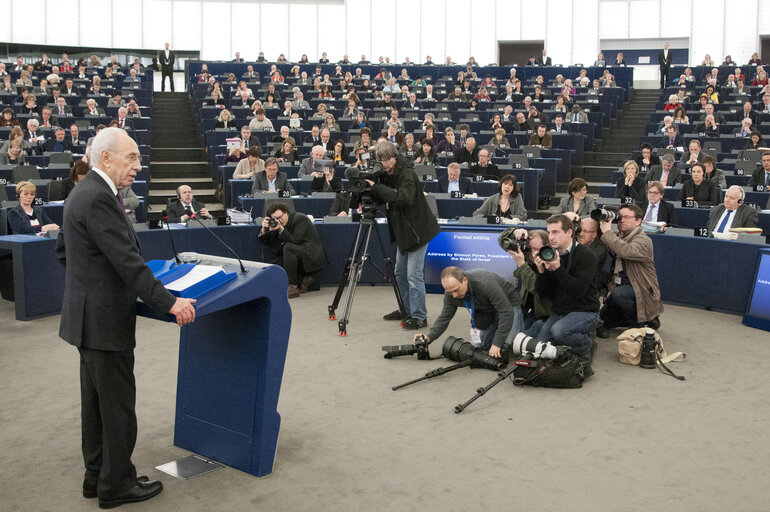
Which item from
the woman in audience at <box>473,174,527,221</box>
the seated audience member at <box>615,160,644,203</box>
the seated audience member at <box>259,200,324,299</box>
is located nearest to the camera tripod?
the seated audience member at <box>259,200,324,299</box>

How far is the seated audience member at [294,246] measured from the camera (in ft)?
26.3

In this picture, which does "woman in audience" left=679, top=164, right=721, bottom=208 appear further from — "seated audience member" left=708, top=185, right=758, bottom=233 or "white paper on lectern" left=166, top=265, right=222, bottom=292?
"white paper on lectern" left=166, top=265, right=222, bottom=292

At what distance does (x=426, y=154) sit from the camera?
12.7 m

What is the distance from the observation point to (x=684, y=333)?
21.9ft

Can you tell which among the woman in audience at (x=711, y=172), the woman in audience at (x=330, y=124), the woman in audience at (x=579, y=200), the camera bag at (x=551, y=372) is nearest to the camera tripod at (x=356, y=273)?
the camera bag at (x=551, y=372)

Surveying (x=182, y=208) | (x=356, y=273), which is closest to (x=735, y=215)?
(x=356, y=273)

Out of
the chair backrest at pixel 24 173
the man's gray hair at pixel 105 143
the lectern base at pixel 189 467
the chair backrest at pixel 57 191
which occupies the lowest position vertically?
the lectern base at pixel 189 467

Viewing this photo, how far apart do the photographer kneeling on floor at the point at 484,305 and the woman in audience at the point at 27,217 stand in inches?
158

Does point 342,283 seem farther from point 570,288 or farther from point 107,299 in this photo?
point 107,299

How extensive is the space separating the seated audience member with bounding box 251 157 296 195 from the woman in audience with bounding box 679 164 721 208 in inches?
187

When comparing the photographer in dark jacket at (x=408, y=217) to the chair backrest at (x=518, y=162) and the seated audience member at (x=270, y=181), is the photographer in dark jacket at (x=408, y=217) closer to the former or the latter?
the seated audience member at (x=270, y=181)

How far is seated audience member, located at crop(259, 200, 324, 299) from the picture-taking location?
8.01 meters

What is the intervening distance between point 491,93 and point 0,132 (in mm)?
11485

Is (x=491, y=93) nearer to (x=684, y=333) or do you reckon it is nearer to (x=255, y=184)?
(x=255, y=184)
